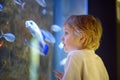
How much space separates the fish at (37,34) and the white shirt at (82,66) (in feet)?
1.18

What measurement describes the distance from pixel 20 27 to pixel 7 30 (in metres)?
0.09

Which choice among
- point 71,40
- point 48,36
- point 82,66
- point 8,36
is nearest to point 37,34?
point 48,36

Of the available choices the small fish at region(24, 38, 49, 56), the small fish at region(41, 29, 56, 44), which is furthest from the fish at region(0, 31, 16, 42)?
the small fish at region(41, 29, 56, 44)

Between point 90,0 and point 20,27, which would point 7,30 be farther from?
point 90,0

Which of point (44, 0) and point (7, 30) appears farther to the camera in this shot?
point (44, 0)

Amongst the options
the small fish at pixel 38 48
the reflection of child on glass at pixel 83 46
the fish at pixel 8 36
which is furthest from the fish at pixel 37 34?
the reflection of child on glass at pixel 83 46

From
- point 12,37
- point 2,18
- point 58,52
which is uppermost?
point 2,18

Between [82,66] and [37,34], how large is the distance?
0.45 metres

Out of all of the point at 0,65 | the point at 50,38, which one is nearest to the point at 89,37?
the point at 50,38

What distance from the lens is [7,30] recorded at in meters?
1.38

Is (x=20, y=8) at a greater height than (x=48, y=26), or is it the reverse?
(x=20, y=8)

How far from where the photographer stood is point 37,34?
149cm

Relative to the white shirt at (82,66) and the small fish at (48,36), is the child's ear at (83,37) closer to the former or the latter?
the white shirt at (82,66)

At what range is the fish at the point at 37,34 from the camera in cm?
147
